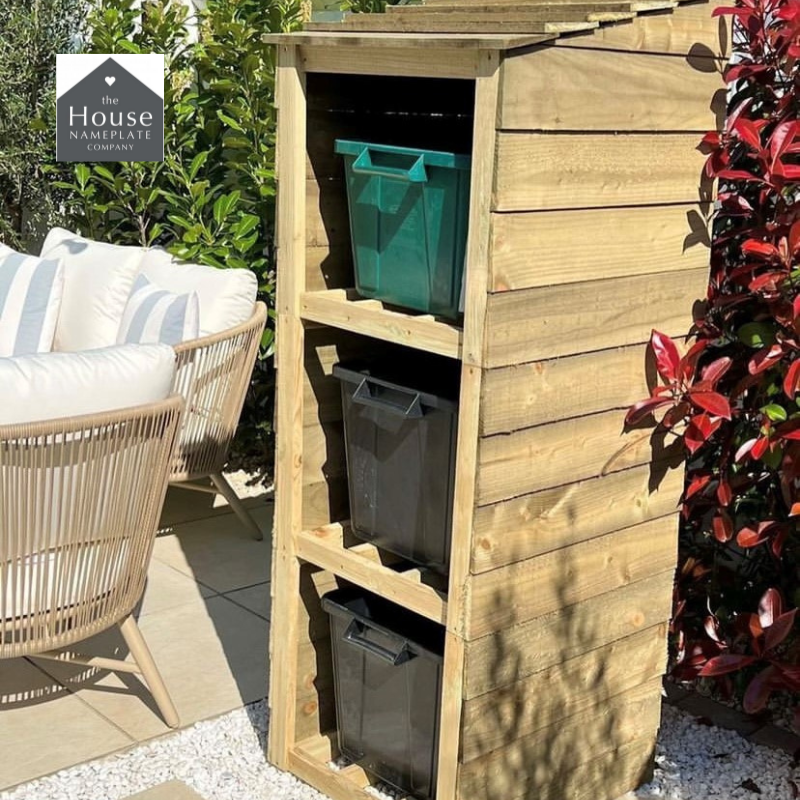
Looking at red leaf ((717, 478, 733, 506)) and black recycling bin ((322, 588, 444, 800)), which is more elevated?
red leaf ((717, 478, 733, 506))

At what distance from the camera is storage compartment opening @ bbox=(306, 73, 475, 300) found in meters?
2.47

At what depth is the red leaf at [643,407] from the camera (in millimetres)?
2363

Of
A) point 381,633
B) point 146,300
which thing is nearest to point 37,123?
point 146,300

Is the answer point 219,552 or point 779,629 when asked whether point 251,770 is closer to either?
point 779,629

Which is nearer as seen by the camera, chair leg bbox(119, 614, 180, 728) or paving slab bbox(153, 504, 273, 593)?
chair leg bbox(119, 614, 180, 728)

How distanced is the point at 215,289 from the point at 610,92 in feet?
7.09

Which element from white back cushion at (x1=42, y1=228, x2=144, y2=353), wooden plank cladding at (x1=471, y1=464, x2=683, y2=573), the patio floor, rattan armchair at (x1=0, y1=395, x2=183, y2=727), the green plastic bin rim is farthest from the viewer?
white back cushion at (x1=42, y1=228, x2=144, y2=353)

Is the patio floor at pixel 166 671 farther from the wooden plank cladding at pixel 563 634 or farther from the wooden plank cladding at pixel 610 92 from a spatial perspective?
the wooden plank cladding at pixel 610 92

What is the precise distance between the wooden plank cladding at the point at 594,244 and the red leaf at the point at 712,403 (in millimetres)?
255

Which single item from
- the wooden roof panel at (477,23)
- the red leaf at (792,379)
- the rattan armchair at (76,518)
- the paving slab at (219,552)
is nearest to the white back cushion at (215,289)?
the paving slab at (219,552)

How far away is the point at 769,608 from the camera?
2615mm

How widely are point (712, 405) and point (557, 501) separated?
0.36m

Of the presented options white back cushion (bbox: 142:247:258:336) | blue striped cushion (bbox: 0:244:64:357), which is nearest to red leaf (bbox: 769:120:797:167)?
white back cushion (bbox: 142:247:258:336)

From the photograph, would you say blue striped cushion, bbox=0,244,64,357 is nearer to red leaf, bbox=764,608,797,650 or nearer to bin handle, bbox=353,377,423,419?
bin handle, bbox=353,377,423,419
